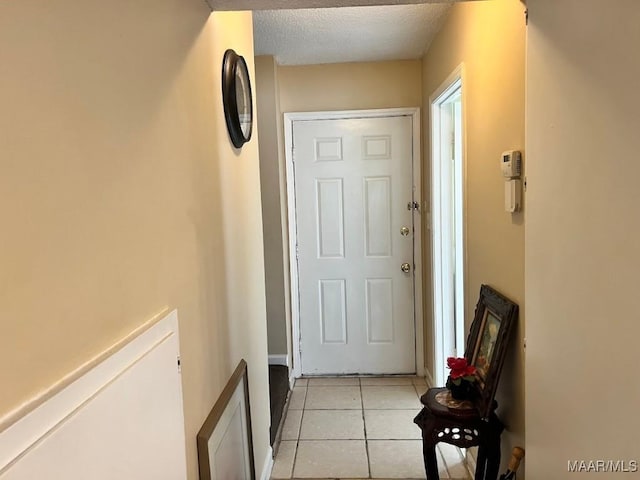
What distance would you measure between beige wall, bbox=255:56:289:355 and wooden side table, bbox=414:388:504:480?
68.8 inches

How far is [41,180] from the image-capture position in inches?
26.4

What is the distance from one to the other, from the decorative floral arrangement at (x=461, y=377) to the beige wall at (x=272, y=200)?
5.99 feet

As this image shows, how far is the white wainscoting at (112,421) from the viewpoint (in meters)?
0.61

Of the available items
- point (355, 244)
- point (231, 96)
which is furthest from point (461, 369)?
point (355, 244)

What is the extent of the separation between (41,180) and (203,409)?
97 centimetres

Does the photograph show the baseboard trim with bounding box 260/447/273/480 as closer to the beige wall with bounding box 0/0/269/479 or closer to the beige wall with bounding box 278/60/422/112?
the beige wall with bounding box 0/0/269/479

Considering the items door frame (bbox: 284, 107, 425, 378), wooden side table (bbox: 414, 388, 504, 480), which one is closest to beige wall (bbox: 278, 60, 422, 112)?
door frame (bbox: 284, 107, 425, 378)

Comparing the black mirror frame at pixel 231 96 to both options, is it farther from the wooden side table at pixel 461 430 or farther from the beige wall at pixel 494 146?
the wooden side table at pixel 461 430

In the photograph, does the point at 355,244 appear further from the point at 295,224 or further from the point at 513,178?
the point at 513,178

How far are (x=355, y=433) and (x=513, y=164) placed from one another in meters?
1.92

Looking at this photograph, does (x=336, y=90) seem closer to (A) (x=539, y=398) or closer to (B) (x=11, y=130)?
(A) (x=539, y=398)

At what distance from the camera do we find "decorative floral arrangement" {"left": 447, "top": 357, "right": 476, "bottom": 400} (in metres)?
1.95

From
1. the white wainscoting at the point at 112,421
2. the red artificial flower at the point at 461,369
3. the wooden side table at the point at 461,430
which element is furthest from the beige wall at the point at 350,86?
the white wainscoting at the point at 112,421

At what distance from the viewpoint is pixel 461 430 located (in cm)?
190
